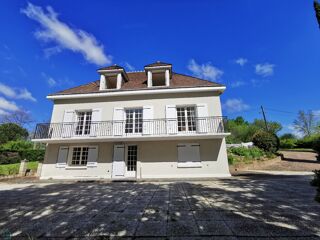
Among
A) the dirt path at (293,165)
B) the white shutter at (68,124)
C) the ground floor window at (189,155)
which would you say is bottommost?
the dirt path at (293,165)

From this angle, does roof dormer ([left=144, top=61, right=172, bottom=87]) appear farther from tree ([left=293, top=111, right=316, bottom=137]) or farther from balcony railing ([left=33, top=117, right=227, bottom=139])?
tree ([left=293, top=111, right=316, bottom=137])

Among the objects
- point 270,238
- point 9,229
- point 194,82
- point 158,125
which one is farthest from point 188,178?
point 9,229

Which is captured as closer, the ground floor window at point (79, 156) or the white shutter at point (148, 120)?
the white shutter at point (148, 120)

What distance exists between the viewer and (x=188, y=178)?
35.0 ft

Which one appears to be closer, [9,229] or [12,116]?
[9,229]

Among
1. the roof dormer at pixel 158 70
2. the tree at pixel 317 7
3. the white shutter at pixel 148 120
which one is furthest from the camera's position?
the roof dormer at pixel 158 70

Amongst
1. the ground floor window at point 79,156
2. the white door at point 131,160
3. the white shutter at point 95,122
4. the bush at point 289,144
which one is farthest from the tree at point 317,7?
the bush at point 289,144

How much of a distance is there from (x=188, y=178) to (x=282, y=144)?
2576 centimetres

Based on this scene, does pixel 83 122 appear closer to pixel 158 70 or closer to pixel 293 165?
pixel 158 70

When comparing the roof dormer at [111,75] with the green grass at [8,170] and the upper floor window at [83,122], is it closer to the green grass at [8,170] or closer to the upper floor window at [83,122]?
the upper floor window at [83,122]

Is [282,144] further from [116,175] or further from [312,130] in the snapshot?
[116,175]

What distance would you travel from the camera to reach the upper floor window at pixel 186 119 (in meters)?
12.0

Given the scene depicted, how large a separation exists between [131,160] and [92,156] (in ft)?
8.96

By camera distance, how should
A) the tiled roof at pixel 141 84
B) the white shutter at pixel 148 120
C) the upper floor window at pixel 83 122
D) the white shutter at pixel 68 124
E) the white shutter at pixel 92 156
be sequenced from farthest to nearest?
the tiled roof at pixel 141 84 < the upper floor window at pixel 83 122 < the white shutter at pixel 68 124 < the white shutter at pixel 148 120 < the white shutter at pixel 92 156
